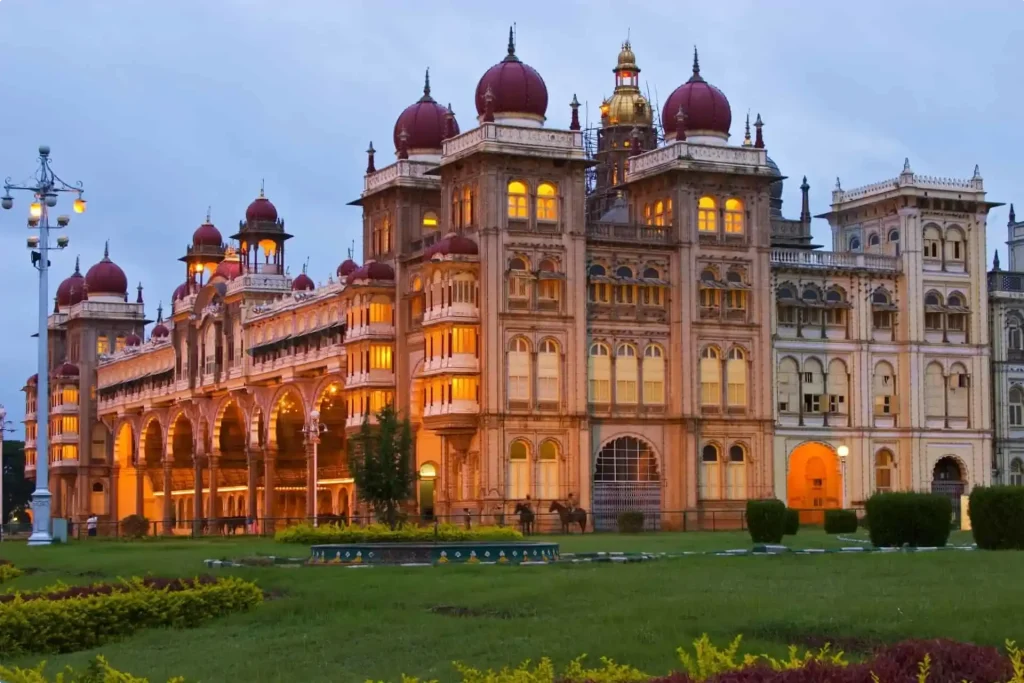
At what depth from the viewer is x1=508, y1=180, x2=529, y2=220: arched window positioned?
7200 cm

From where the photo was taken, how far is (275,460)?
9381 centimetres

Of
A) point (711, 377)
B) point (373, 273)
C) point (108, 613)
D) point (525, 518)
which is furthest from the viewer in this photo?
point (373, 273)

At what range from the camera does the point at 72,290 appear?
416 feet

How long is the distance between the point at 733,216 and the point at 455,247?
13.8 meters

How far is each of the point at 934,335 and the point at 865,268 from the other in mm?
4906

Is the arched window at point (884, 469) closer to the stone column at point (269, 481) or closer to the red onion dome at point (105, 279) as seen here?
the stone column at point (269, 481)

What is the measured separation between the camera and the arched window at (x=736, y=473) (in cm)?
7600

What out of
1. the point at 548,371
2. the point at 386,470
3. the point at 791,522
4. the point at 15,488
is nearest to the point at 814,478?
the point at 548,371

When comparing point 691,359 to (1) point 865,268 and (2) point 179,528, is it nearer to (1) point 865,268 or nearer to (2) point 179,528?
(1) point 865,268

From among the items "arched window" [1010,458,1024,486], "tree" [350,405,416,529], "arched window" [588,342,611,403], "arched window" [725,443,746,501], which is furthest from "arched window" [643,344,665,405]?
"tree" [350,405,416,529]

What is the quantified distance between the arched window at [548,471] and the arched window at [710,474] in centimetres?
718

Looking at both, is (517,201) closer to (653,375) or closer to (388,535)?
(653,375)

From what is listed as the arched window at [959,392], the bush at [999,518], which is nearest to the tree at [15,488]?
the arched window at [959,392]

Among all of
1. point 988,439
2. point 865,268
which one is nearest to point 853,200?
point 865,268
